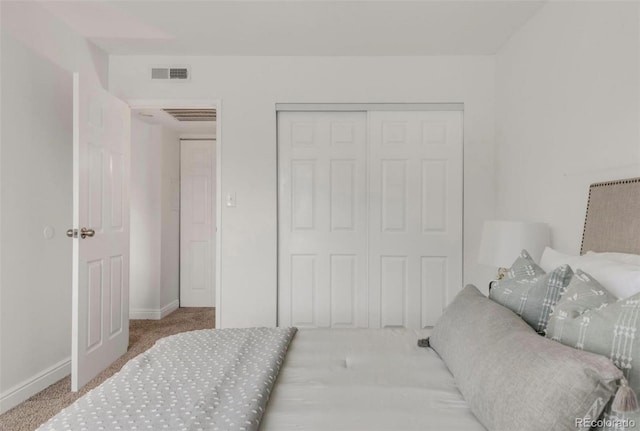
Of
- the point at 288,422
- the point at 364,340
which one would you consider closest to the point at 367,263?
the point at 364,340

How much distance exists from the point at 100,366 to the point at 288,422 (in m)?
2.40

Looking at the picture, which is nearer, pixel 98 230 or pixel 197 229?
pixel 98 230

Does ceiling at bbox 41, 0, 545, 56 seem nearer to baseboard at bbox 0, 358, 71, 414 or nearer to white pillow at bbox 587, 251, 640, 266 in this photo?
white pillow at bbox 587, 251, 640, 266

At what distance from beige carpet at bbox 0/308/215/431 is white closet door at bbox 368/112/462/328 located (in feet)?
6.36

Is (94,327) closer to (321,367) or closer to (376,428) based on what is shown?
(321,367)

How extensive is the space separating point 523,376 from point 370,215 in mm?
2636

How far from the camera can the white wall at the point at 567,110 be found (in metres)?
1.97

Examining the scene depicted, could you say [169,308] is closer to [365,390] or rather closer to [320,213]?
[320,213]

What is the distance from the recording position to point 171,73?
3.57 m

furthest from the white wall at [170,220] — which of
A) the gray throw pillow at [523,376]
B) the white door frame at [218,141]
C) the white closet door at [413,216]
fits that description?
the gray throw pillow at [523,376]

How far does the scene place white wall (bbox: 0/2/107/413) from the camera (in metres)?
2.48

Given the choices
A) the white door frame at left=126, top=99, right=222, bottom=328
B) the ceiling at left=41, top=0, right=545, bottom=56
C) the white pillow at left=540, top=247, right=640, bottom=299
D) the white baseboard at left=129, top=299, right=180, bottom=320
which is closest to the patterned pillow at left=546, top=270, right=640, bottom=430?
the white pillow at left=540, top=247, right=640, bottom=299

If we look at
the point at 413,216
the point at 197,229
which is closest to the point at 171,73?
the point at 197,229

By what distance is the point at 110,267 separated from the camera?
3150mm
